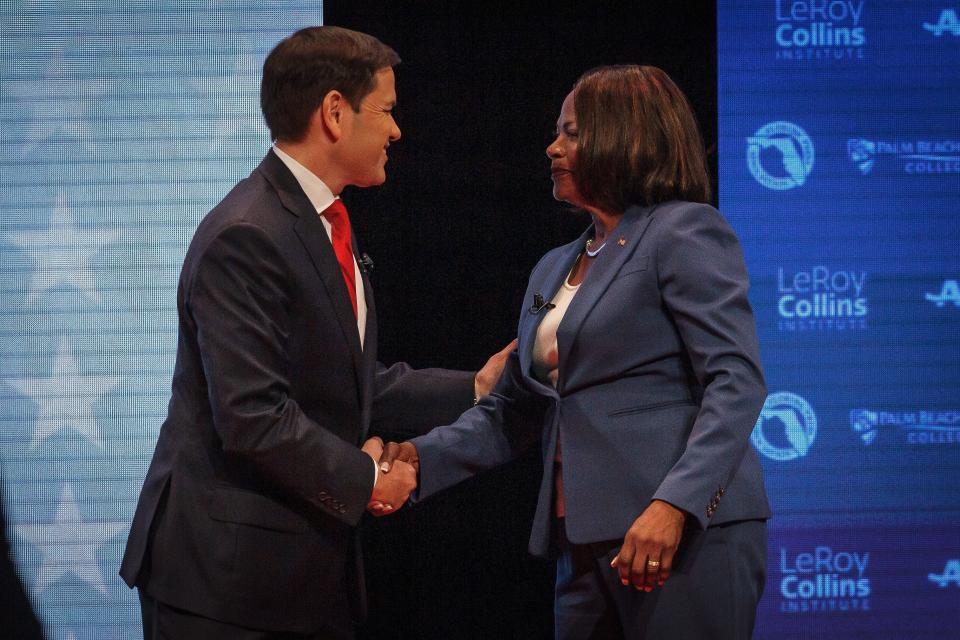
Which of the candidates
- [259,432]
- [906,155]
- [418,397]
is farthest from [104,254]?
[906,155]

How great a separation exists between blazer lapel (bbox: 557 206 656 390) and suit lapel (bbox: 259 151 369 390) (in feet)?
1.27

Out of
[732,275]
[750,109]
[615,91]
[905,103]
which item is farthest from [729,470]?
[905,103]

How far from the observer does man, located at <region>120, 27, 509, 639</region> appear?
1.89 meters

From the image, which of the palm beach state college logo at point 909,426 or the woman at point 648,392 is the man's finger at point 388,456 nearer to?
the woman at point 648,392

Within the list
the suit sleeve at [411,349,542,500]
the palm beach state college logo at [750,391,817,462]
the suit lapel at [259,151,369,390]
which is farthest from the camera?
the palm beach state college logo at [750,391,817,462]

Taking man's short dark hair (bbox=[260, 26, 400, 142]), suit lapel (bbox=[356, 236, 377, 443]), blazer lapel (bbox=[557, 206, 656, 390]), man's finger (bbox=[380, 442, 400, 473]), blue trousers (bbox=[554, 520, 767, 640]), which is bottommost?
blue trousers (bbox=[554, 520, 767, 640])

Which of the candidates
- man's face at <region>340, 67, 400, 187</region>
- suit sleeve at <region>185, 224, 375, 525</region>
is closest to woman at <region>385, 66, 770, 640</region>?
man's face at <region>340, 67, 400, 187</region>

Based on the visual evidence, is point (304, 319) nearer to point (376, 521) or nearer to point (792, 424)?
point (376, 521)

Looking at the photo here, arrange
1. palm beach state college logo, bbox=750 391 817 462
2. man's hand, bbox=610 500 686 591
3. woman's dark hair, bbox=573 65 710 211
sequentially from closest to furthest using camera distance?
man's hand, bbox=610 500 686 591 → woman's dark hair, bbox=573 65 710 211 → palm beach state college logo, bbox=750 391 817 462

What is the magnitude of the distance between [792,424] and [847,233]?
0.63 meters

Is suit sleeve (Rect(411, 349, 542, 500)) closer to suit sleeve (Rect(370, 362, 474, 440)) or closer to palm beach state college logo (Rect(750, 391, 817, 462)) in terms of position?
suit sleeve (Rect(370, 362, 474, 440))

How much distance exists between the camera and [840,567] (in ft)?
11.2

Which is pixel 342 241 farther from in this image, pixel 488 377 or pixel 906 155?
pixel 906 155

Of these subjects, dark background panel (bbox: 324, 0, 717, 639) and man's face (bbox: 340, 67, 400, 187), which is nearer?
man's face (bbox: 340, 67, 400, 187)
